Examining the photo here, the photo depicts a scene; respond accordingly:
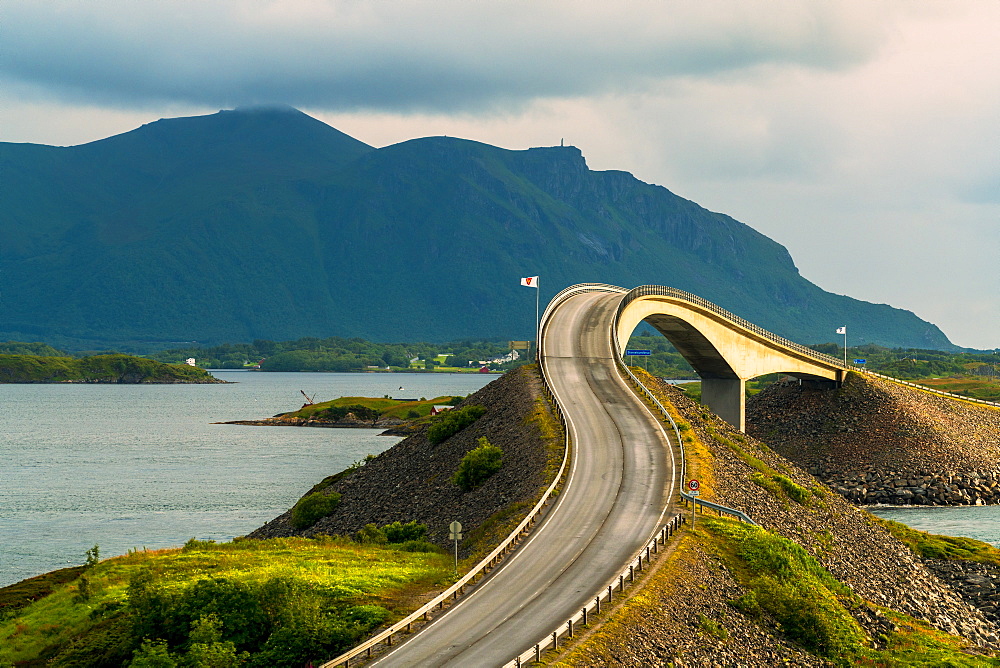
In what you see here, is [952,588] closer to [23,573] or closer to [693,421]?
[693,421]

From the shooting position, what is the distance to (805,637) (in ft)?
118

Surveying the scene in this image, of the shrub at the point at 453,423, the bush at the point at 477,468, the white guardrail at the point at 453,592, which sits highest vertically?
the shrub at the point at 453,423

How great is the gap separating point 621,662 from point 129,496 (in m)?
77.7

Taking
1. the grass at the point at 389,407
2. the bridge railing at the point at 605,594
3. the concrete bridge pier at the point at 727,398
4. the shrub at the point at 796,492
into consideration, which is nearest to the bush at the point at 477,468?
the bridge railing at the point at 605,594

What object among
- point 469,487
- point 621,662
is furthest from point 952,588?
point 621,662

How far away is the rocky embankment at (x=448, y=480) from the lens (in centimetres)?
5216

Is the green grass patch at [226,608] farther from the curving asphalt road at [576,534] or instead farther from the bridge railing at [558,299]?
the bridge railing at [558,299]

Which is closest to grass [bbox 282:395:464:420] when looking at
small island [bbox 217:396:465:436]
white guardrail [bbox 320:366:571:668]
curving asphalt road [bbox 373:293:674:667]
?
small island [bbox 217:396:465:436]

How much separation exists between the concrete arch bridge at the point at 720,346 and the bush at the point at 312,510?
3607 centimetres

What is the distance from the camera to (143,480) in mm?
106062

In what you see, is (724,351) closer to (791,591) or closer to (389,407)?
(791,591)

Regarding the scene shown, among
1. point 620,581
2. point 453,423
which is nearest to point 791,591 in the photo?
point 620,581

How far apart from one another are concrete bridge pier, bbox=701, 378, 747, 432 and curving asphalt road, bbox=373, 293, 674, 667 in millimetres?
30630

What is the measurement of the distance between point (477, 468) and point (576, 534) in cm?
1640
